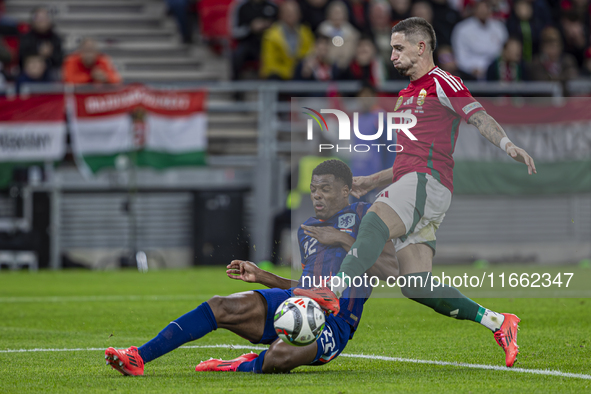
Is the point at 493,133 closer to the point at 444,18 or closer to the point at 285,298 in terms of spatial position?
the point at 285,298

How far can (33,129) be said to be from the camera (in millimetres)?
14117

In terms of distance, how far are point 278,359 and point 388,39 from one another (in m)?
12.5

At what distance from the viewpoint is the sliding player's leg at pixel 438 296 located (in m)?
5.17

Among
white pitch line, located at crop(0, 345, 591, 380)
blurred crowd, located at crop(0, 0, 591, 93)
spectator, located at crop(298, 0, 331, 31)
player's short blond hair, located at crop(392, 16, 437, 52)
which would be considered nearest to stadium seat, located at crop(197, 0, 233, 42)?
blurred crowd, located at crop(0, 0, 591, 93)

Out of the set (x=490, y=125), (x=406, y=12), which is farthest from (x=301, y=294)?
(x=406, y=12)

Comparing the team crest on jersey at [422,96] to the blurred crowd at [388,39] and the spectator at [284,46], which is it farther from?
the spectator at [284,46]

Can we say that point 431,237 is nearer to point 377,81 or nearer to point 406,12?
point 377,81

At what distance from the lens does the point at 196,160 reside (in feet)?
47.5

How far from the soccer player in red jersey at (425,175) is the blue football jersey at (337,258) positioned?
0.47 feet

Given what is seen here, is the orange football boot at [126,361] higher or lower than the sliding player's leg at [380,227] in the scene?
lower

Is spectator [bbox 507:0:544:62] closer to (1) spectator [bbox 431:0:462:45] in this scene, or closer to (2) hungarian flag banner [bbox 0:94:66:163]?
(1) spectator [bbox 431:0:462:45]

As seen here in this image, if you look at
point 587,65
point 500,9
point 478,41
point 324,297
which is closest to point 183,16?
point 478,41

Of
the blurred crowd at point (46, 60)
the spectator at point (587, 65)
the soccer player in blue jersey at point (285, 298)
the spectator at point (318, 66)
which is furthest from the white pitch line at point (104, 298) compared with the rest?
the spectator at point (587, 65)

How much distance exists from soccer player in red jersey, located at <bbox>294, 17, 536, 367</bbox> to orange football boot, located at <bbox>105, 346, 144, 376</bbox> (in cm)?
147
